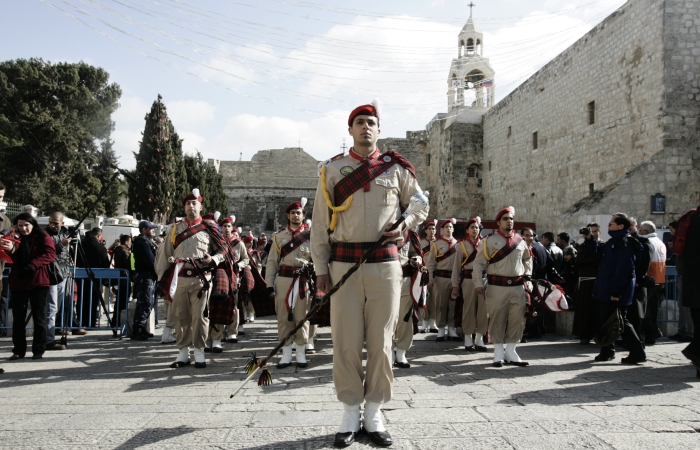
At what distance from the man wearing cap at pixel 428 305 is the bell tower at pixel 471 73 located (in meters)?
22.5

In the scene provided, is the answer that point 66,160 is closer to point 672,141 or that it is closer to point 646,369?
point 672,141

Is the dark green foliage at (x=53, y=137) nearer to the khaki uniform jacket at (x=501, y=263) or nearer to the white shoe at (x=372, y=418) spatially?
the khaki uniform jacket at (x=501, y=263)

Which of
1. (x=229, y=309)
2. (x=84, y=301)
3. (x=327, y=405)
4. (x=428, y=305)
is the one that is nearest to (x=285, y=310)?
(x=229, y=309)

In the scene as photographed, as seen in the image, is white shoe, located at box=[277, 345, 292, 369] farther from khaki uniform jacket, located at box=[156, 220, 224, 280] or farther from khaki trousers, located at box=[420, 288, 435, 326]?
khaki trousers, located at box=[420, 288, 435, 326]

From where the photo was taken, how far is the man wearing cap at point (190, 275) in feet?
19.5

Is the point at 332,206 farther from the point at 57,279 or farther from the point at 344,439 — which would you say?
the point at 57,279

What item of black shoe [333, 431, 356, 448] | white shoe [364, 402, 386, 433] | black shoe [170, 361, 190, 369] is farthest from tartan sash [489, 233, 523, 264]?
black shoe [170, 361, 190, 369]

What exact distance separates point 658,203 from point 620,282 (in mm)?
9247

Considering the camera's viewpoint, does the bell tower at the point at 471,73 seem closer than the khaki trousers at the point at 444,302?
No

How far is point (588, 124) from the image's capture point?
1777 cm

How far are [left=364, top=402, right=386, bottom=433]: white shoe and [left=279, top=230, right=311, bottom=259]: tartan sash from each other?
11.0 feet

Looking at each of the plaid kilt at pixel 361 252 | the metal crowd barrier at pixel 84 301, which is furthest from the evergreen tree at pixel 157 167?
the plaid kilt at pixel 361 252

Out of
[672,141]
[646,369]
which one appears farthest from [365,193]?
[672,141]

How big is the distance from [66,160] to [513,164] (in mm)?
25746
